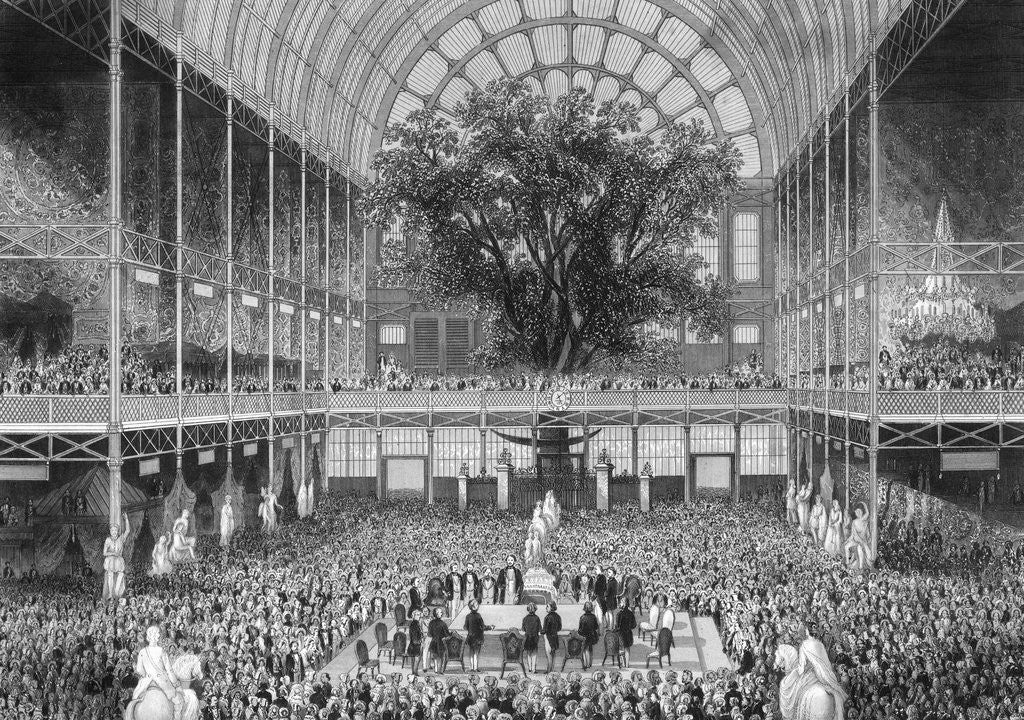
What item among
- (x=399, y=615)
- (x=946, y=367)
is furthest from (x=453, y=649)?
(x=946, y=367)

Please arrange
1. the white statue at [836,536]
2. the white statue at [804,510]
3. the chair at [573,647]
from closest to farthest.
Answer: the chair at [573,647] → the white statue at [836,536] → the white statue at [804,510]

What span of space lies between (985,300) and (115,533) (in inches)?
1088

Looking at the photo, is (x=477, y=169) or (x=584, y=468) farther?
(x=584, y=468)

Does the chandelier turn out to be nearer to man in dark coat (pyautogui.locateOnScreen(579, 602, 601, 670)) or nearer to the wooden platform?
the wooden platform

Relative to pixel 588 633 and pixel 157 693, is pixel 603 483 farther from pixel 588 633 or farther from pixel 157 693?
pixel 157 693

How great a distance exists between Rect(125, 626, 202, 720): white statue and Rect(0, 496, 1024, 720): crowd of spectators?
52.3 inches

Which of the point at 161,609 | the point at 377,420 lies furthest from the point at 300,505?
the point at 161,609

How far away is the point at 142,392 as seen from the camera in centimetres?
3200

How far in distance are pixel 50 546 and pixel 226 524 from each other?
853cm

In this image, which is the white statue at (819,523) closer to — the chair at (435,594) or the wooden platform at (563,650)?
the wooden platform at (563,650)

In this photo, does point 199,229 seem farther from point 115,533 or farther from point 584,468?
point 584,468

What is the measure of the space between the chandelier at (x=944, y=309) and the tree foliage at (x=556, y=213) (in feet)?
33.7

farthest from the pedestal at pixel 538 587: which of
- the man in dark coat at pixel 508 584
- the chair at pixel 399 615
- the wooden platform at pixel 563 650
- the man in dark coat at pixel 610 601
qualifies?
the chair at pixel 399 615

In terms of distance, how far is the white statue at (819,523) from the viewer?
3600cm
